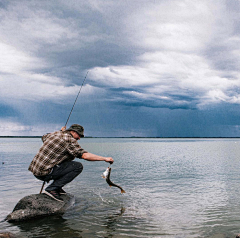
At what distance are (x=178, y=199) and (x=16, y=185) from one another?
27.5 ft

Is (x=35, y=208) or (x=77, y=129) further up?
(x=77, y=129)

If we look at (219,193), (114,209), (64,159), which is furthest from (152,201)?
(64,159)

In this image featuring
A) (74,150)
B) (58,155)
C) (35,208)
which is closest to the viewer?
(74,150)

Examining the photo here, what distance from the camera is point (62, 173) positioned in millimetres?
7207

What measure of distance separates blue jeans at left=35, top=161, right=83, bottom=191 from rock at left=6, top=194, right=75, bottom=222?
0.41 meters

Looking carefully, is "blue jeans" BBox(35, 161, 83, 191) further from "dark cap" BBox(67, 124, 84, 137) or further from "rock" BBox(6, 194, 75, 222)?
"dark cap" BBox(67, 124, 84, 137)

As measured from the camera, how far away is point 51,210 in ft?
24.3

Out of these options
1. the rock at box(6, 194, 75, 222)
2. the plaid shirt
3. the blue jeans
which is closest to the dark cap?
the plaid shirt

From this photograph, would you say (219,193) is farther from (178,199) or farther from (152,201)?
(152,201)

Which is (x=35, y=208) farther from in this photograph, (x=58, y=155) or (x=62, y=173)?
(x=58, y=155)

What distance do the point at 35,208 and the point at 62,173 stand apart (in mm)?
1232

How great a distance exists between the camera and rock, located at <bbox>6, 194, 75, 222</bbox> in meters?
6.99

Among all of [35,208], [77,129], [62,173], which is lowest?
[35,208]

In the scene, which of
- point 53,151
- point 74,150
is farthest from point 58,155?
point 74,150
